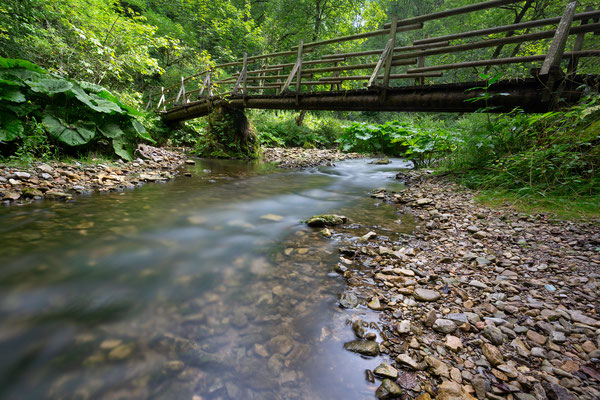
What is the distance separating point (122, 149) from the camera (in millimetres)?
6062

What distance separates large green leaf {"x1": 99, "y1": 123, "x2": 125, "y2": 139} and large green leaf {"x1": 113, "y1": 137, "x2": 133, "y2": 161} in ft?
0.71

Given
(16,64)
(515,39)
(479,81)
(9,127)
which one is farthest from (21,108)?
(515,39)

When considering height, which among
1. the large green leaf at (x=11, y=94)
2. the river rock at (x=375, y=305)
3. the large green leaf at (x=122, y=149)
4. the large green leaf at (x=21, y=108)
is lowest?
the river rock at (x=375, y=305)

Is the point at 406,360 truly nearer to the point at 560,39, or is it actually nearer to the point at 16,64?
the point at 560,39

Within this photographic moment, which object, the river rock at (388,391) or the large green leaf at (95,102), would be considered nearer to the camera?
the river rock at (388,391)

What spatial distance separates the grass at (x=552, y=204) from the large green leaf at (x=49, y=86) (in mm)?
7114

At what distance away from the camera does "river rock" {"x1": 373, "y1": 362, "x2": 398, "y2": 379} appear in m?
1.25

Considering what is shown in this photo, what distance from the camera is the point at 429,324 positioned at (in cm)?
153

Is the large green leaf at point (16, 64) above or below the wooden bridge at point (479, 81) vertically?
below

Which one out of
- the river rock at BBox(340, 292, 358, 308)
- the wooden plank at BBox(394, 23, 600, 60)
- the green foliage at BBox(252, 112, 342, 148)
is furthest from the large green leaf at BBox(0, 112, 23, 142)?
the green foliage at BBox(252, 112, 342, 148)

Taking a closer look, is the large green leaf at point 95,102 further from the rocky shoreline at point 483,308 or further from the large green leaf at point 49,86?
the rocky shoreline at point 483,308

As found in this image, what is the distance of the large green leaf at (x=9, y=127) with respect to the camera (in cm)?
400

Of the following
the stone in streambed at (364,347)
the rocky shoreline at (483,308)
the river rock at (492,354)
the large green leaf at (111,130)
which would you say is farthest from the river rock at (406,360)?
the large green leaf at (111,130)

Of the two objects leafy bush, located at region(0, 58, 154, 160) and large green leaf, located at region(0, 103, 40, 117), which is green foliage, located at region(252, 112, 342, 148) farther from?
large green leaf, located at region(0, 103, 40, 117)
